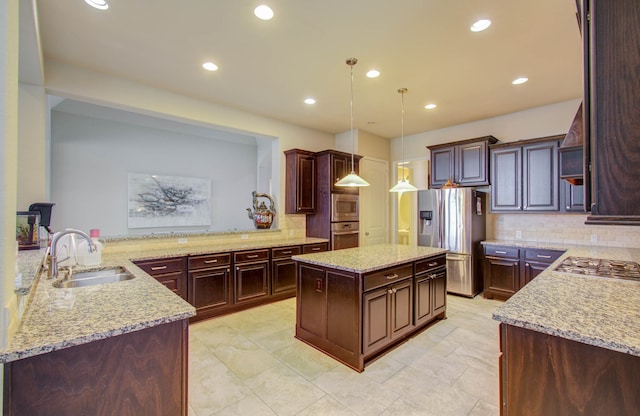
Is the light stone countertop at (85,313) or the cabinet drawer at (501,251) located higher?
the light stone countertop at (85,313)

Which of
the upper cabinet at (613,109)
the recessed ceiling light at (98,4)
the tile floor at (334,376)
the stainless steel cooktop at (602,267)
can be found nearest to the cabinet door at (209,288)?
the tile floor at (334,376)

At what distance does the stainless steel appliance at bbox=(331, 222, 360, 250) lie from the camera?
4914 millimetres

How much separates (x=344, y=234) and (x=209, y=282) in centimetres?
232

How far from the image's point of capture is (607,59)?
102cm

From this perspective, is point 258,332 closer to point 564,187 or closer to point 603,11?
point 603,11

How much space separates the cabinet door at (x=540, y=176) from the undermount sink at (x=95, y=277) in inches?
185

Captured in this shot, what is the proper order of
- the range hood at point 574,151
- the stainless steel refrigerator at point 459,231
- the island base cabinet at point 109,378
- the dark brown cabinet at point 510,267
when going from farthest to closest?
the stainless steel refrigerator at point 459,231 < the dark brown cabinet at point 510,267 < the range hood at point 574,151 < the island base cabinet at point 109,378

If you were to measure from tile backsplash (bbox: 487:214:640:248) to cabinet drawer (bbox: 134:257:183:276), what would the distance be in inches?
178

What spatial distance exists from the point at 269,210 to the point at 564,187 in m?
4.08

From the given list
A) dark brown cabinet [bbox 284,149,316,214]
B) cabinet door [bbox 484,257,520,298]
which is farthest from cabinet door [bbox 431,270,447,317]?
dark brown cabinet [bbox 284,149,316,214]

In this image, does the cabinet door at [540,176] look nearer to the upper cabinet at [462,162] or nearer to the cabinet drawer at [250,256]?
the upper cabinet at [462,162]

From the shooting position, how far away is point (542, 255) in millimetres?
3834

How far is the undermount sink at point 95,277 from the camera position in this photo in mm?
2068

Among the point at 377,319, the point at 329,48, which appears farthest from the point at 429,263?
Result: the point at 329,48
